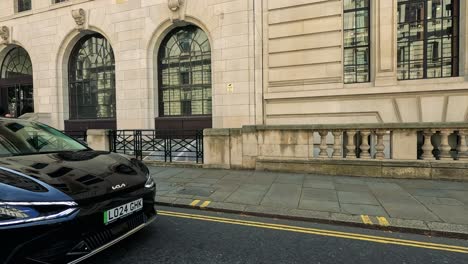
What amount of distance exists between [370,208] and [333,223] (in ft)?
3.33

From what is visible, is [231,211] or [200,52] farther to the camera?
[200,52]

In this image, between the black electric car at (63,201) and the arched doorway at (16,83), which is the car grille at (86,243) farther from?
the arched doorway at (16,83)

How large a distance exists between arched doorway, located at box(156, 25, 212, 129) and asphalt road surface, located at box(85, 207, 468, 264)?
874 centimetres

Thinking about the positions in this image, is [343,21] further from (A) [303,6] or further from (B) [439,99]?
(B) [439,99]

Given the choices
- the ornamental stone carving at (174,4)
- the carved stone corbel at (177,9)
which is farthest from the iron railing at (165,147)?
the ornamental stone carving at (174,4)

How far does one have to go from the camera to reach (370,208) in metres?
4.89

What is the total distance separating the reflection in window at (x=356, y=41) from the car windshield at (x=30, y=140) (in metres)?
9.81

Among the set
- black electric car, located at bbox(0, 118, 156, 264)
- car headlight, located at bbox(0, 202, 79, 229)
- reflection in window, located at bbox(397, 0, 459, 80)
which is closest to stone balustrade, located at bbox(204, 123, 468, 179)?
reflection in window, located at bbox(397, 0, 459, 80)

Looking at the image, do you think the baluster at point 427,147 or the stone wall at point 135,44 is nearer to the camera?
the baluster at point 427,147

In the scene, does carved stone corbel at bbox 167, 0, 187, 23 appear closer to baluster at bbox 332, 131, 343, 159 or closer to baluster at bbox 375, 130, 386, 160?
baluster at bbox 332, 131, 343, 159

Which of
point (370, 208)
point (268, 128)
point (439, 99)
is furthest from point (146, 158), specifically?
point (439, 99)

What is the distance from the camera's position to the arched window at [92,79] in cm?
1453

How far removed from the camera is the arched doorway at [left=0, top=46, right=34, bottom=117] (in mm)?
16781

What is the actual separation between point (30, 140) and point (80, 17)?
12.7 metres
